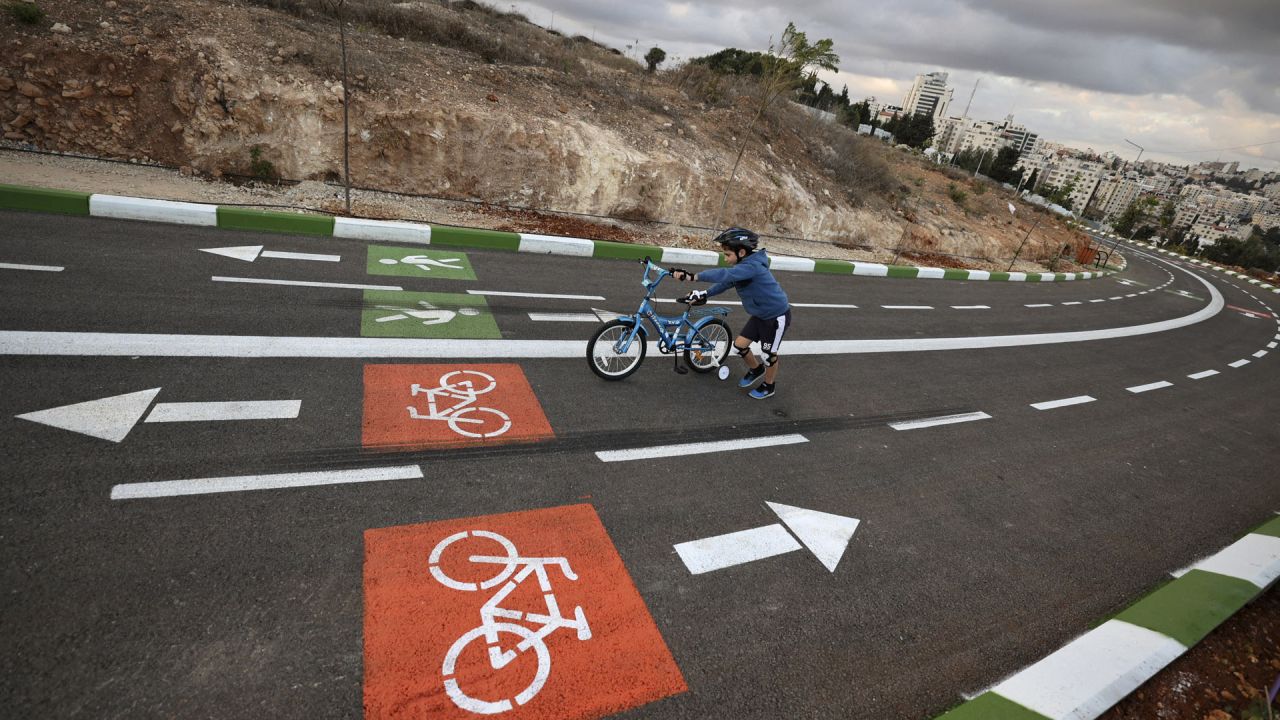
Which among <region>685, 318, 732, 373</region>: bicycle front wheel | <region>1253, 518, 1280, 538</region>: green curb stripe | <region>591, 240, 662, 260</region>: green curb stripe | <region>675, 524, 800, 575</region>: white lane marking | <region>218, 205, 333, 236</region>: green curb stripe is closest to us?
<region>675, 524, 800, 575</region>: white lane marking

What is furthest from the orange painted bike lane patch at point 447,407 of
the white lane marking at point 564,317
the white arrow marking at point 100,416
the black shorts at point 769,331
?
the black shorts at point 769,331

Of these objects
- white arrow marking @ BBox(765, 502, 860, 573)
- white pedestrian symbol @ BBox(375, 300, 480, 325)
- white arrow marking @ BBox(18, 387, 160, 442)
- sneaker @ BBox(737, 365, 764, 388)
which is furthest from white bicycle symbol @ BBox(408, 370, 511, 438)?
sneaker @ BBox(737, 365, 764, 388)

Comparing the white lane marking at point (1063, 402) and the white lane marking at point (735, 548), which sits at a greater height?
the white lane marking at point (1063, 402)

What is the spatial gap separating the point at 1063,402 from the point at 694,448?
22.4ft

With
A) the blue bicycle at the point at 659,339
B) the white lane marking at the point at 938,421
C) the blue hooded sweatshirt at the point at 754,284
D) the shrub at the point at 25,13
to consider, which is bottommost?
the white lane marking at the point at 938,421

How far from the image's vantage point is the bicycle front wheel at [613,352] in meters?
5.96

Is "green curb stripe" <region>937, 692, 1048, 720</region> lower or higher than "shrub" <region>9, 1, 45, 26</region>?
lower

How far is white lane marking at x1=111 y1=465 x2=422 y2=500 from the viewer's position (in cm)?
345

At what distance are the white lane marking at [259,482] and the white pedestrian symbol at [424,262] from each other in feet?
17.3

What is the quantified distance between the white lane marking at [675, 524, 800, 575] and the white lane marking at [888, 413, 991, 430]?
3.02 m

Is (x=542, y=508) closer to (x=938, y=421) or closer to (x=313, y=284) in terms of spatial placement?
(x=313, y=284)

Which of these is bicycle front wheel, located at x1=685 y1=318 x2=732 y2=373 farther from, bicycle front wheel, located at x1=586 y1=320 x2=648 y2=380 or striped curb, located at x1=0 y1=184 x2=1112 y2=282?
striped curb, located at x1=0 y1=184 x2=1112 y2=282

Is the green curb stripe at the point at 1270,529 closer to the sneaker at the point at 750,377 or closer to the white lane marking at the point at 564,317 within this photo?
the sneaker at the point at 750,377

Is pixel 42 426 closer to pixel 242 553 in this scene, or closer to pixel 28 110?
pixel 242 553
